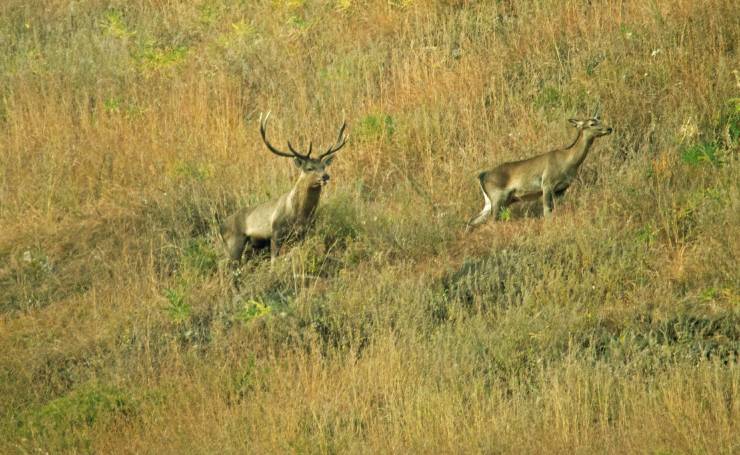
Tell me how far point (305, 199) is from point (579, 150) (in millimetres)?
2539

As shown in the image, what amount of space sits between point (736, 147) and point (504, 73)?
2.97m

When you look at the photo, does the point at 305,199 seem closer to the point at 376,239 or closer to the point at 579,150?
the point at 376,239

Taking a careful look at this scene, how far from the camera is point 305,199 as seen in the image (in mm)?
12844

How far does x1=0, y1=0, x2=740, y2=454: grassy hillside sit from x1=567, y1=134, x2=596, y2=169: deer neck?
31 cm

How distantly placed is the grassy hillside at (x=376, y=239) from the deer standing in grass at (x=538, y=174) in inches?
8.0

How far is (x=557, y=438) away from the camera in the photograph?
352 inches

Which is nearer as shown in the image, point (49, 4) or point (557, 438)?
point (557, 438)

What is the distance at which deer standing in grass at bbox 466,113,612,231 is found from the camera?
Answer: 12906mm

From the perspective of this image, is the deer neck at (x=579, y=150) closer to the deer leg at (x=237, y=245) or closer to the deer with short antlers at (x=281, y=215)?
the deer with short antlers at (x=281, y=215)

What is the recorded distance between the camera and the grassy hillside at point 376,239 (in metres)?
9.63

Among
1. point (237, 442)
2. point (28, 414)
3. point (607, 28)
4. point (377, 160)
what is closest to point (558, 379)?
point (237, 442)

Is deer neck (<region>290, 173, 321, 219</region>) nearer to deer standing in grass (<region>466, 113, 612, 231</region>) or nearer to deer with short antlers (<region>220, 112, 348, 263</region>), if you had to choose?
deer with short antlers (<region>220, 112, 348, 263</region>)

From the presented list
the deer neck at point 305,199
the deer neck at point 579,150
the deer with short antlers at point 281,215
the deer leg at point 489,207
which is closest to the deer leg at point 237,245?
the deer with short antlers at point 281,215

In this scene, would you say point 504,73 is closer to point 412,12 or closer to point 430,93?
point 430,93
